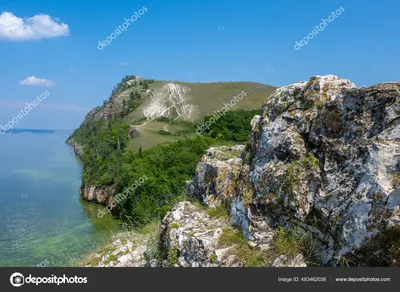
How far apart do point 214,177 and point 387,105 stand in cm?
389

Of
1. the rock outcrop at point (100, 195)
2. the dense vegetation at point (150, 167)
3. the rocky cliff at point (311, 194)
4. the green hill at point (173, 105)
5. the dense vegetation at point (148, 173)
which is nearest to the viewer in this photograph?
the rocky cliff at point (311, 194)

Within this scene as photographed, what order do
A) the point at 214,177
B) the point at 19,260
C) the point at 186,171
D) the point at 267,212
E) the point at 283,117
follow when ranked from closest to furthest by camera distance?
the point at 267,212 < the point at 283,117 < the point at 214,177 < the point at 19,260 < the point at 186,171

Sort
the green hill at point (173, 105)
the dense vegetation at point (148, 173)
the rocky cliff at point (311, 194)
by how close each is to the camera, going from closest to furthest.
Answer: the rocky cliff at point (311, 194)
the dense vegetation at point (148, 173)
the green hill at point (173, 105)

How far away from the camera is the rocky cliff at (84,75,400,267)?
4.57 metres

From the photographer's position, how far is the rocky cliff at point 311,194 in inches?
180

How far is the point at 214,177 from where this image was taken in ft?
25.6

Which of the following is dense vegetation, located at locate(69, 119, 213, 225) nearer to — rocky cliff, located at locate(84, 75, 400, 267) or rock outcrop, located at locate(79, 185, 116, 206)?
rock outcrop, located at locate(79, 185, 116, 206)

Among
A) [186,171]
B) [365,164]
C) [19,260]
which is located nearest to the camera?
[365,164]

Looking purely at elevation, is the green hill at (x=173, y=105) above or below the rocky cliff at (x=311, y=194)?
above

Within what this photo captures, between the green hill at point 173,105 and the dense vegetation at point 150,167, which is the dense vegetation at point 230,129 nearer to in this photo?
the dense vegetation at point 150,167

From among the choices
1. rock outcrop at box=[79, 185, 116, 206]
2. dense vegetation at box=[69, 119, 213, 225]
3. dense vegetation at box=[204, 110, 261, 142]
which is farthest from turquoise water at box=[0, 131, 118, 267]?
dense vegetation at box=[204, 110, 261, 142]

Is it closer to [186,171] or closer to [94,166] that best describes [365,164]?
[186,171]

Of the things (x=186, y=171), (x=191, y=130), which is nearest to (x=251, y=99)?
(x=191, y=130)

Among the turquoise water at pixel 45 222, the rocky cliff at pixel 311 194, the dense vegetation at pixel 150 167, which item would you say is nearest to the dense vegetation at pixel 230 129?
the dense vegetation at pixel 150 167
